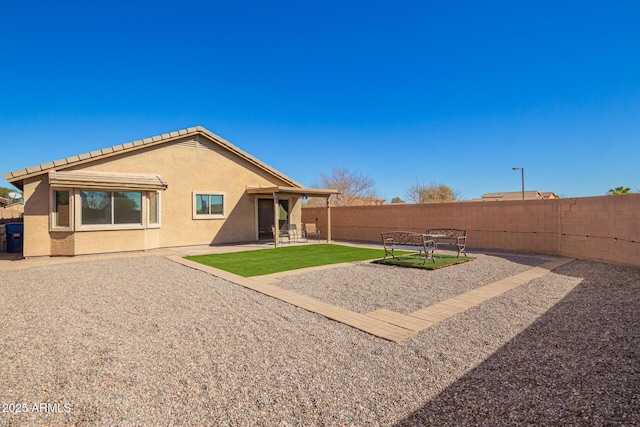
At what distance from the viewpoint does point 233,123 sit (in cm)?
2666

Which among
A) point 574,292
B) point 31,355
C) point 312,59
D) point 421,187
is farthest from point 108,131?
point 421,187

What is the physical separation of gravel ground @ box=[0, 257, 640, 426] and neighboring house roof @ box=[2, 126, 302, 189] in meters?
8.17

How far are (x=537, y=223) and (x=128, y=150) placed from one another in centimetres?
1755

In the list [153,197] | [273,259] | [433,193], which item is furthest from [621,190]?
[153,197]

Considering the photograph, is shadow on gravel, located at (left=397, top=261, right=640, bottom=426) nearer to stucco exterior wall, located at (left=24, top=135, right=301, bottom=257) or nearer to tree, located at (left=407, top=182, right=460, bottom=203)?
stucco exterior wall, located at (left=24, top=135, right=301, bottom=257)

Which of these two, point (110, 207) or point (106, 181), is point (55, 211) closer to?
point (110, 207)

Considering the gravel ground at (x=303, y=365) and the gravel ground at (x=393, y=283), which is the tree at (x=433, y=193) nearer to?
the gravel ground at (x=393, y=283)

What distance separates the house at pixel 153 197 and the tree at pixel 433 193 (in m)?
24.8

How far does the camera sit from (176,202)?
14969 millimetres

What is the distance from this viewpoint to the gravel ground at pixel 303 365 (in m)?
2.65

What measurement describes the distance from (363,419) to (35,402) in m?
2.93

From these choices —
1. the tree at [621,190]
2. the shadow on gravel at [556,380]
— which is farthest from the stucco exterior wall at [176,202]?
the tree at [621,190]

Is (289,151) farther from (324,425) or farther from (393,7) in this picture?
(324,425)

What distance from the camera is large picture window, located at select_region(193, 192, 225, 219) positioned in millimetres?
15594
